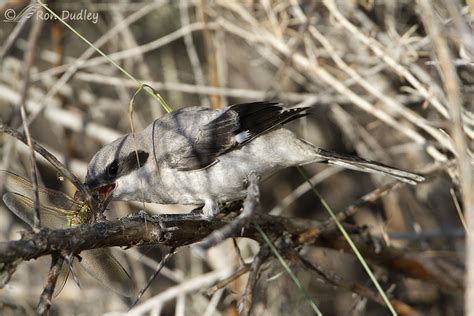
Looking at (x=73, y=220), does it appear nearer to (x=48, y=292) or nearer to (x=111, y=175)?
(x=111, y=175)

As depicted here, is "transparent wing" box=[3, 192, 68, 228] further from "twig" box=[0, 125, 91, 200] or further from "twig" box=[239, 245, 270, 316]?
"twig" box=[239, 245, 270, 316]

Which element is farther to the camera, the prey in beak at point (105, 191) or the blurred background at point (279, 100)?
the blurred background at point (279, 100)

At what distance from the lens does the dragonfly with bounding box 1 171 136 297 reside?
2.39 metres

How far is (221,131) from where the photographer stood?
306cm

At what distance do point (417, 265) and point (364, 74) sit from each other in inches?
45.4

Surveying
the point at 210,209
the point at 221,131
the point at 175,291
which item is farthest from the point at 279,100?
the point at 175,291

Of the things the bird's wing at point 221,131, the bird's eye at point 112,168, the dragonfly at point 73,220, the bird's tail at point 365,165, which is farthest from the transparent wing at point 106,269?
the bird's tail at point 365,165

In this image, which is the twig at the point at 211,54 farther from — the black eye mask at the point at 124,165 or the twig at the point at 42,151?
the twig at the point at 42,151

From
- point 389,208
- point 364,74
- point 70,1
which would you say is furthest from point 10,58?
point 389,208

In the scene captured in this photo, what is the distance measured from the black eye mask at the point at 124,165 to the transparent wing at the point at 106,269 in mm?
584

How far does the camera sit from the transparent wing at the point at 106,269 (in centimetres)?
243

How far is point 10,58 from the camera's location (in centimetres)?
433

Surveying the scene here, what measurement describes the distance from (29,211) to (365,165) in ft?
5.39

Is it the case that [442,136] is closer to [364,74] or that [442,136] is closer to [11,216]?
[364,74]
